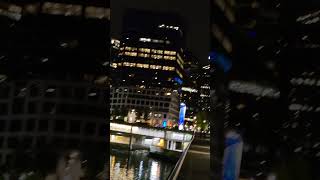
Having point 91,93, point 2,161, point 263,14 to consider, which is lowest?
point 2,161

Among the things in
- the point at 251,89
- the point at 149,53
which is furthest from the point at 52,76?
the point at 149,53

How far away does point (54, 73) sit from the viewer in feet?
14.8

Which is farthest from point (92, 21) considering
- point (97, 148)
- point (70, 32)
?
point (97, 148)

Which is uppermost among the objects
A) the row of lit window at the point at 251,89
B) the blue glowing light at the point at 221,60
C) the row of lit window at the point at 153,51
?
the row of lit window at the point at 153,51

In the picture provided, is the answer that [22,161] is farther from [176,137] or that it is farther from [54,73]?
[176,137]

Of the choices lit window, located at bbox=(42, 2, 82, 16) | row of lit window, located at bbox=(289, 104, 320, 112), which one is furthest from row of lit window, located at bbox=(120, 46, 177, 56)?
lit window, located at bbox=(42, 2, 82, 16)

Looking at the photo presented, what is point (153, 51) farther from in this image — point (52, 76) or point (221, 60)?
point (52, 76)

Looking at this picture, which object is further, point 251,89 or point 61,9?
point 251,89

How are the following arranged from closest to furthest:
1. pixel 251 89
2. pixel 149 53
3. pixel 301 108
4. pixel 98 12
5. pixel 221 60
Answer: pixel 98 12 → pixel 221 60 → pixel 251 89 → pixel 301 108 → pixel 149 53

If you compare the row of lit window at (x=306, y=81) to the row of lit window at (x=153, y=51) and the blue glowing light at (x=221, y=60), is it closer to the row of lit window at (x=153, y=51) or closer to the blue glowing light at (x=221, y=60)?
the blue glowing light at (x=221, y=60)

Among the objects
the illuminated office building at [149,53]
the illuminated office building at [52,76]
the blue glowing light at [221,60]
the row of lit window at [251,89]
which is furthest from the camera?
the illuminated office building at [149,53]

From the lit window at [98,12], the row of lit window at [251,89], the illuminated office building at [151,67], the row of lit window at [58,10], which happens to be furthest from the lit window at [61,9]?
the illuminated office building at [151,67]

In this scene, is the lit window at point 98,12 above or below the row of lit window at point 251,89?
above

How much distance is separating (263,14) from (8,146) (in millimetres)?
2934
